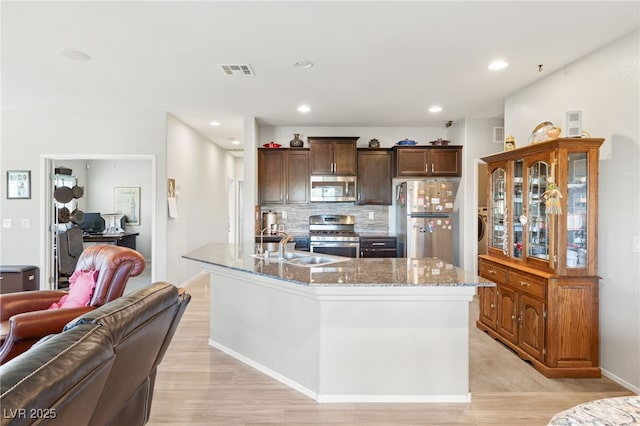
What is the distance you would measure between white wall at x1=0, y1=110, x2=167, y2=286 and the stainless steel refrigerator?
11.6ft

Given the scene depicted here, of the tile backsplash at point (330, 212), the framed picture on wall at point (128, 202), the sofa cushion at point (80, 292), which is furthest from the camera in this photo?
the framed picture on wall at point (128, 202)

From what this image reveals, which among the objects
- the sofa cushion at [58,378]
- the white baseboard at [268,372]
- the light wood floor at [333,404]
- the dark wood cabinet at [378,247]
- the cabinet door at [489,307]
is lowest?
the light wood floor at [333,404]

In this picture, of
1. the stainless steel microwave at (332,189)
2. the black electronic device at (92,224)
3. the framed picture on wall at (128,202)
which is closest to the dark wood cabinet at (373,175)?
the stainless steel microwave at (332,189)

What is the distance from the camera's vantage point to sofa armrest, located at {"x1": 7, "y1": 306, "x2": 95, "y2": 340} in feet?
7.03

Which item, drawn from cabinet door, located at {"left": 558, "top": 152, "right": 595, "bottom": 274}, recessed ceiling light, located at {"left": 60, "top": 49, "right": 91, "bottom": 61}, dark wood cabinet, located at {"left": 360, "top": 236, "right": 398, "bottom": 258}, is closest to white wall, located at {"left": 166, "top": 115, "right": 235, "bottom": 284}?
recessed ceiling light, located at {"left": 60, "top": 49, "right": 91, "bottom": 61}

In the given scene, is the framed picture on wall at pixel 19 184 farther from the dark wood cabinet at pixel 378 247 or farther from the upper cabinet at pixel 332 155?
the dark wood cabinet at pixel 378 247

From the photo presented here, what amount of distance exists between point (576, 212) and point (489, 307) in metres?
1.33

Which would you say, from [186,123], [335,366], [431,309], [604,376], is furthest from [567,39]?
[186,123]

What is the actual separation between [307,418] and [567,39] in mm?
3387

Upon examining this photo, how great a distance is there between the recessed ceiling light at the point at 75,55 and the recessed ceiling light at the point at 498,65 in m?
3.68

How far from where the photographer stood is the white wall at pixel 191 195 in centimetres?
525

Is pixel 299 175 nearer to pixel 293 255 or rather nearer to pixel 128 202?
pixel 293 255

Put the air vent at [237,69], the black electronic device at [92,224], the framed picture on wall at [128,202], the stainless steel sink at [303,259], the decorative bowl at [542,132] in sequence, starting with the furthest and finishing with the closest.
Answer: the framed picture on wall at [128,202] < the black electronic device at [92,224] < the air vent at [237,69] < the decorative bowl at [542,132] < the stainless steel sink at [303,259]

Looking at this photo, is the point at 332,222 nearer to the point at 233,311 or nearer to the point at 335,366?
the point at 233,311
